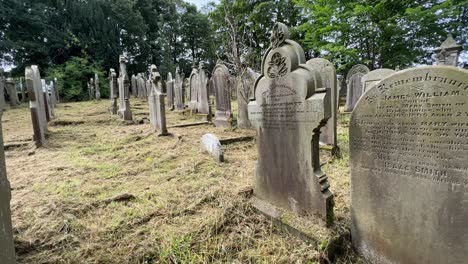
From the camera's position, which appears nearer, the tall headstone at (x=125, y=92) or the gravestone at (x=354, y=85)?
the tall headstone at (x=125, y=92)

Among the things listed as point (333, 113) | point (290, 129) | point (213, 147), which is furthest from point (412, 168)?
point (213, 147)

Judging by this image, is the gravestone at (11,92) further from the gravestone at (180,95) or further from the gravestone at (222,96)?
the gravestone at (222,96)

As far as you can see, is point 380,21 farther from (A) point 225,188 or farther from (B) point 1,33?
(B) point 1,33

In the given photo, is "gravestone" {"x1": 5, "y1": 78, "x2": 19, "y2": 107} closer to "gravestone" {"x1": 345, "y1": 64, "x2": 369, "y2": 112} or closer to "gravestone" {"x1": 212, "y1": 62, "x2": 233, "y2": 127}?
"gravestone" {"x1": 212, "y1": 62, "x2": 233, "y2": 127}

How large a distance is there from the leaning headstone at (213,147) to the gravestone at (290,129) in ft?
5.04

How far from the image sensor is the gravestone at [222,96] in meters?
8.35

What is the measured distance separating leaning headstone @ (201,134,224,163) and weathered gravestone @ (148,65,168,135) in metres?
1.97

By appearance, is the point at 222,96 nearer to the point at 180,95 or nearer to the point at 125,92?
the point at 125,92

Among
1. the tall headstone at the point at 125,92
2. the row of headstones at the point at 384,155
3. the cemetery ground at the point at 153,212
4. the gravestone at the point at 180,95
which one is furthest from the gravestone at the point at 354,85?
the row of headstones at the point at 384,155

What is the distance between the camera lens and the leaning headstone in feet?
15.4

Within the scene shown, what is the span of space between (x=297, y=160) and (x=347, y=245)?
0.92 m

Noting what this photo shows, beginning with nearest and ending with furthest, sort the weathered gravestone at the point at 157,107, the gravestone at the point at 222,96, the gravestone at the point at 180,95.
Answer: the weathered gravestone at the point at 157,107 < the gravestone at the point at 222,96 < the gravestone at the point at 180,95

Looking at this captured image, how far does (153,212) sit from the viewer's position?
116 inches

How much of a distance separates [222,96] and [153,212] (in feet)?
19.5
